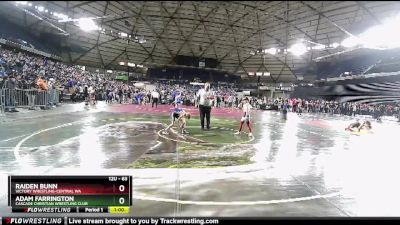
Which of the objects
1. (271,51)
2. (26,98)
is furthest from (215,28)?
(26,98)

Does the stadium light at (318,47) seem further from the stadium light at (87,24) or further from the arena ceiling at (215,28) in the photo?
the stadium light at (87,24)

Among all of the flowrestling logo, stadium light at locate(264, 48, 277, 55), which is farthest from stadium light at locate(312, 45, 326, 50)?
the flowrestling logo

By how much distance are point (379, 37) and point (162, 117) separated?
11.6 metres

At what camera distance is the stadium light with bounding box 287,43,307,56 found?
15.8 feet

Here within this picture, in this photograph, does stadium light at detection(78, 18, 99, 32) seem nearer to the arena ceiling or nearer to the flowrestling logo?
the arena ceiling

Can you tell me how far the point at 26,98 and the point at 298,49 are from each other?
49.0 ft

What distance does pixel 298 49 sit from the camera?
4996 millimetres

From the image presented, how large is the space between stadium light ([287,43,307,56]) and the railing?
13129 mm

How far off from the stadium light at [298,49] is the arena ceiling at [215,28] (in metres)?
0.10

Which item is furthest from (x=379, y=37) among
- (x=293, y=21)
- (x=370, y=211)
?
(x=370, y=211)

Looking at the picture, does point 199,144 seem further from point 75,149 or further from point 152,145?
point 75,149
